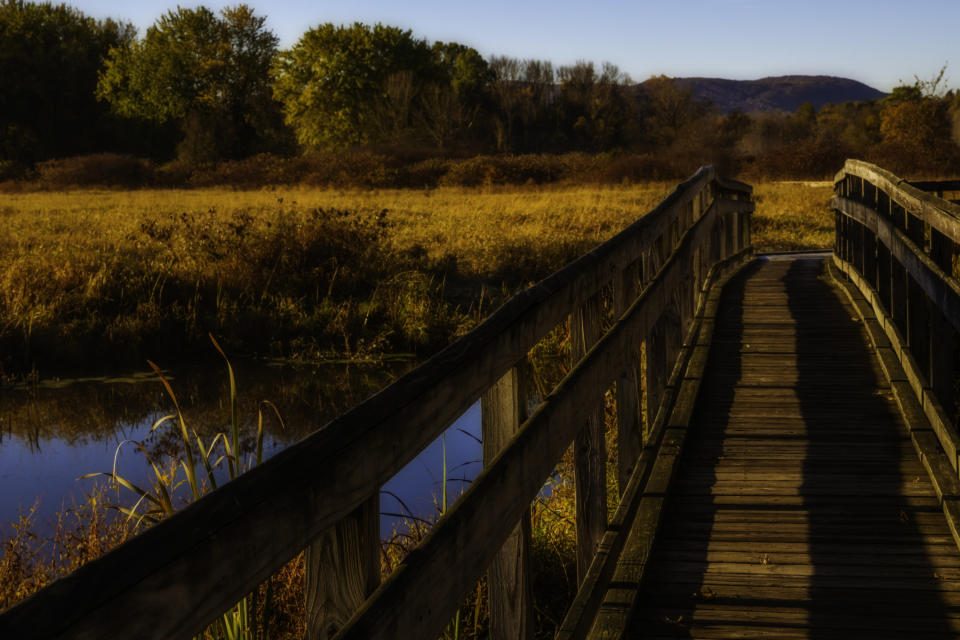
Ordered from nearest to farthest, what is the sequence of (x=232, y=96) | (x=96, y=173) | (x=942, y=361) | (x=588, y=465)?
(x=588, y=465) → (x=942, y=361) → (x=96, y=173) → (x=232, y=96)

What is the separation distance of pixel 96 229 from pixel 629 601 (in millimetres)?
17352


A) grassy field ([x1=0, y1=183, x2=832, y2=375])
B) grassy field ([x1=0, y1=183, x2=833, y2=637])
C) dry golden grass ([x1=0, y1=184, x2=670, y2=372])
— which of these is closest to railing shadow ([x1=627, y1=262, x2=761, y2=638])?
grassy field ([x1=0, y1=183, x2=833, y2=637])

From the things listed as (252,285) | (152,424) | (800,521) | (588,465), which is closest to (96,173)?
(252,285)

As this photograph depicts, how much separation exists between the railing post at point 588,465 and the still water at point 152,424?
384 cm

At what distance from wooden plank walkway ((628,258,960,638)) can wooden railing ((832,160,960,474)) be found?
25cm

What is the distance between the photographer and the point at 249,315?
43.8 ft

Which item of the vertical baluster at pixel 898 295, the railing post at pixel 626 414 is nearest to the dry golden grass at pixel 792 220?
the vertical baluster at pixel 898 295

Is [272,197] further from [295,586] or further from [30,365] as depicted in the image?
[295,586]

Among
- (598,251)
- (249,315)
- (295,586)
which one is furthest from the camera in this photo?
(249,315)

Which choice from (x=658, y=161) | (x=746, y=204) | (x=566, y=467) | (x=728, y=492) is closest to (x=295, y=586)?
(x=728, y=492)

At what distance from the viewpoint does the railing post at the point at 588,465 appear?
333 centimetres

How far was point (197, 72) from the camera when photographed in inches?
2367

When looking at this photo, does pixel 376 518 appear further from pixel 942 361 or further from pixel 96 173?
pixel 96 173

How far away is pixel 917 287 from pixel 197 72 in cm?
5945
